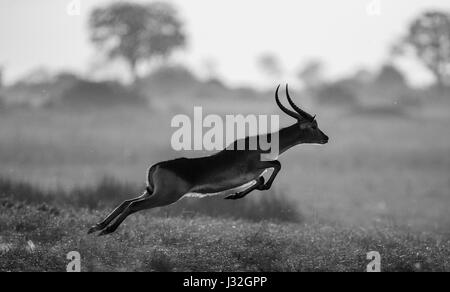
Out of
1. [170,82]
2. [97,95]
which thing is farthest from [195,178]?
[170,82]

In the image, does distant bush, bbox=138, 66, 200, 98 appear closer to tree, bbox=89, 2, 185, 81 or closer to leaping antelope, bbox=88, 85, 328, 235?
tree, bbox=89, 2, 185, 81

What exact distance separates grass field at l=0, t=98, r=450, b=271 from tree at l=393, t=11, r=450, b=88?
21.5 feet

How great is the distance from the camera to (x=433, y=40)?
59.0 metres

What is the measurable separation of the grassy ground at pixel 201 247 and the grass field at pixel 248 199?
0.09ft

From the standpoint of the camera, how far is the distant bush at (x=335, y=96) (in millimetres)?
53281

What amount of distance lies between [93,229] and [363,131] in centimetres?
3279

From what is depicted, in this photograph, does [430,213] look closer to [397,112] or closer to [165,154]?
[165,154]

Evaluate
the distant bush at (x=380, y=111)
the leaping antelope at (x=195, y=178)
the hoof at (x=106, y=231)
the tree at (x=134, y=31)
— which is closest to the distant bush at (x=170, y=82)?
the tree at (x=134, y=31)

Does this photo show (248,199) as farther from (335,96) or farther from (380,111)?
(335,96)

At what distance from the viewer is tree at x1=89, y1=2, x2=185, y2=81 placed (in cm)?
5347

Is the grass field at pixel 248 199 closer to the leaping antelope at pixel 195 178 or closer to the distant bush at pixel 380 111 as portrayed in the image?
the distant bush at pixel 380 111

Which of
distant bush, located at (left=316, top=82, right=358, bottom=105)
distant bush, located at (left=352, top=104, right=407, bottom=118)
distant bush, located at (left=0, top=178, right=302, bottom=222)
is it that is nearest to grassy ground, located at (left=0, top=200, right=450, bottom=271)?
distant bush, located at (left=0, top=178, right=302, bottom=222)

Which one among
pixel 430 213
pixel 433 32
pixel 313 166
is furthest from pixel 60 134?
pixel 433 32

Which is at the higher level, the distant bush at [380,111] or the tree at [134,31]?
the tree at [134,31]
